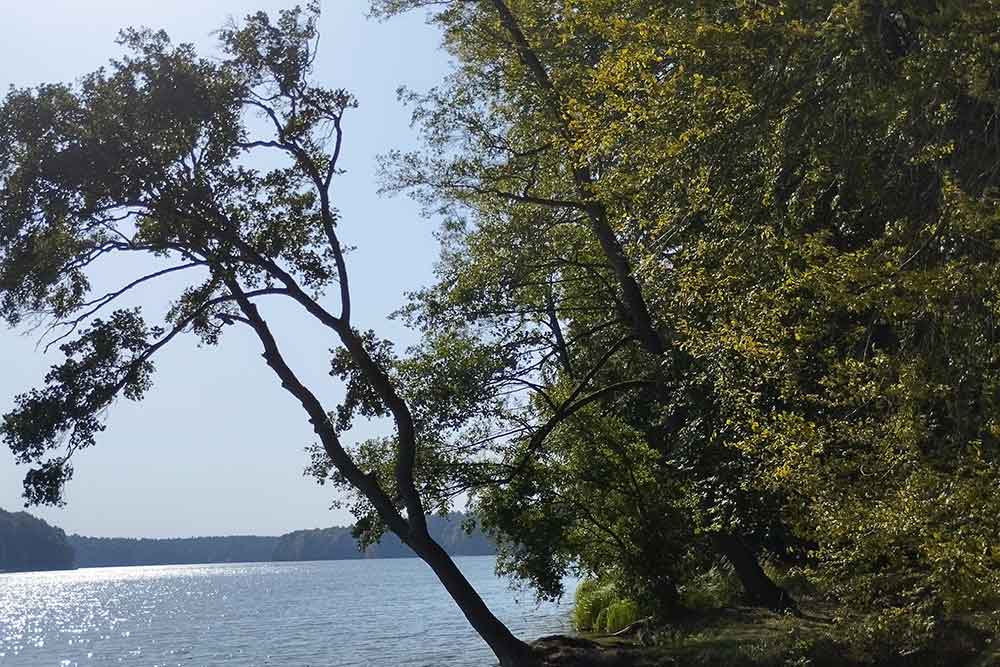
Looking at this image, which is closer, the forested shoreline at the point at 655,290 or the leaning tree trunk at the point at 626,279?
the forested shoreline at the point at 655,290

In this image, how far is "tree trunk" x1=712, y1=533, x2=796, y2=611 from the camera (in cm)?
2256

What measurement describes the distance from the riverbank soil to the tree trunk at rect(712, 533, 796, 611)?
427mm

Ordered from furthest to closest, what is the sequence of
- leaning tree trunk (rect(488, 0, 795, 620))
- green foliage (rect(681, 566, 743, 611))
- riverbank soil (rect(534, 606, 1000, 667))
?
green foliage (rect(681, 566, 743, 611)) < leaning tree trunk (rect(488, 0, 795, 620)) < riverbank soil (rect(534, 606, 1000, 667))

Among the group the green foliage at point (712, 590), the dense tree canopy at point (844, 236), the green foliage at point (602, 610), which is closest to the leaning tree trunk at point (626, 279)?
the green foliage at point (712, 590)

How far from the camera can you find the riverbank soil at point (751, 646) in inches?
645

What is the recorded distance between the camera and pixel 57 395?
61.4 feet

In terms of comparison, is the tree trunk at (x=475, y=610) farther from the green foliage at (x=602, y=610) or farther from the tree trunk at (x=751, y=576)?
the green foliage at (x=602, y=610)

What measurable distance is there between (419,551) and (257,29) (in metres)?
10.8

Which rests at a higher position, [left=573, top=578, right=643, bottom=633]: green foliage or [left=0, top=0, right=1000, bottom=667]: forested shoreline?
[left=0, top=0, right=1000, bottom=667]: forested shoreline

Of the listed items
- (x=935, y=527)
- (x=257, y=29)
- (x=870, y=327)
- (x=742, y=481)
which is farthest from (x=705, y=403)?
(x=257, y=29)

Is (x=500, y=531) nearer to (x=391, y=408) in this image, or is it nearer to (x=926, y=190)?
(x=391, y=408)

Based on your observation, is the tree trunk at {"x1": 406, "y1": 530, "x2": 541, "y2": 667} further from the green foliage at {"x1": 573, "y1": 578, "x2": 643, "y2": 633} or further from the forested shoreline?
the green foliage at {"x1": 573, "y1": 578, "x2": 643, "y2": 633}

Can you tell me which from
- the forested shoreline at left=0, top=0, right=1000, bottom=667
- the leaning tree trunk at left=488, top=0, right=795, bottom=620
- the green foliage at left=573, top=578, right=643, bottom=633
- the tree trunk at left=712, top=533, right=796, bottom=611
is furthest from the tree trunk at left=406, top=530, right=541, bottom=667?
the green foliage at left=573, top=578, right=643, bottom=633

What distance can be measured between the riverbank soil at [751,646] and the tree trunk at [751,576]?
0.43 metres
